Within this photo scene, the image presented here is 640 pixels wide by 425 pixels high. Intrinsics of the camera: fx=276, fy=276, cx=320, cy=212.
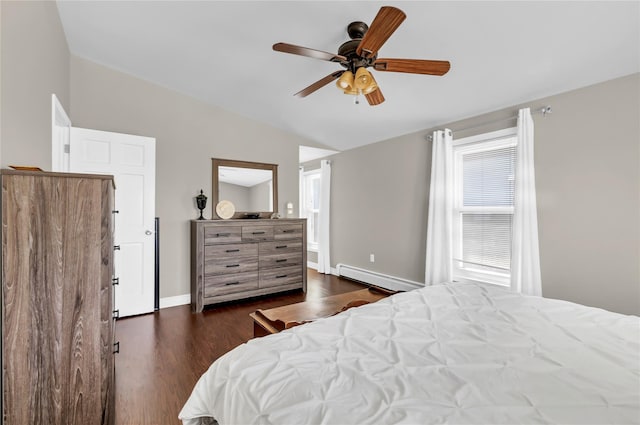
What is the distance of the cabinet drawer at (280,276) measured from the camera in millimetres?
3816

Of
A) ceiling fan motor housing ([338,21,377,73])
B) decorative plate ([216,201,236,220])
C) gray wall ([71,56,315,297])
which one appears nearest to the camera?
ceiling fan motor housing ([338,21,377,73])

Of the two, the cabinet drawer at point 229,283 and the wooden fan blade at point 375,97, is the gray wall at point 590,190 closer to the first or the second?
the wooden fan blade at point 375,97

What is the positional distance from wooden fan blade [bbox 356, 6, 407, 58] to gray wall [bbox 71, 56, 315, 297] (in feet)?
8.72

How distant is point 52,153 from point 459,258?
14.0ft

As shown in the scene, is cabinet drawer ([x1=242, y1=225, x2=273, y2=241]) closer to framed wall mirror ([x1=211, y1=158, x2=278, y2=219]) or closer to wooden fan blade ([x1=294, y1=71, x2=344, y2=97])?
framed wall mirror ([x1=211, y1=158, x2=278, y2=219])

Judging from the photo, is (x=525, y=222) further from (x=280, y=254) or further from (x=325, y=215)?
(x=325, y=215)

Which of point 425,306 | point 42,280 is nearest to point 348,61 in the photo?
point 425,306

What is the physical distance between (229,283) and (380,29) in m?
3.14

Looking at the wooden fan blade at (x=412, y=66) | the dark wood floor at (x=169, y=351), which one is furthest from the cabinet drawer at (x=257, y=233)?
the wooden fan blade at (x=412, y=66)

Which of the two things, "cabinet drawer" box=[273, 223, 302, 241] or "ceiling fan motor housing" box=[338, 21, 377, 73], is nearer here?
"ceiling fan motor housing" box=[338, 21, 377, 73]

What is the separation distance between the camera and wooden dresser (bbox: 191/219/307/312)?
336cm

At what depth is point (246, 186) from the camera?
4117 millimetres

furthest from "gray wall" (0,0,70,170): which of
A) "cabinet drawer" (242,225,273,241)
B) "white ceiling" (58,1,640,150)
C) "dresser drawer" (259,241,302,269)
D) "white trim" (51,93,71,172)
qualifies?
"dresser drawer" (259,241,302,269)

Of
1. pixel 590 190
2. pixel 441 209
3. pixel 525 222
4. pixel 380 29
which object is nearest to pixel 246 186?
pixel 441 209
